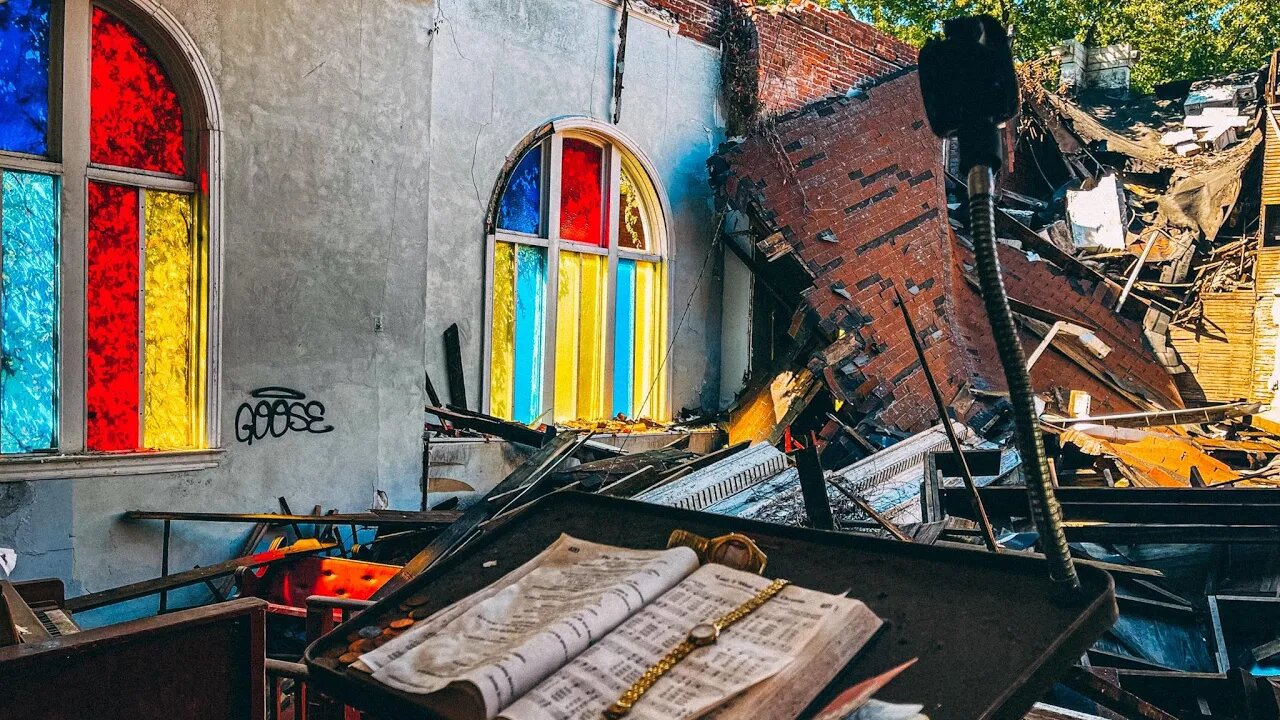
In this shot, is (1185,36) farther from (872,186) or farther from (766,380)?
(766,380)

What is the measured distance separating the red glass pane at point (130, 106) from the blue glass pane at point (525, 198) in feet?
9.89

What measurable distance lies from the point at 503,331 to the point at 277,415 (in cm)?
270

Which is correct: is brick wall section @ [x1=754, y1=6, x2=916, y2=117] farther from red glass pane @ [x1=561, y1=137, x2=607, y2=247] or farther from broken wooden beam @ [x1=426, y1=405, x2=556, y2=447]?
broken wooden beam @ [x1=426, y1=405, x2=556, y2=447]

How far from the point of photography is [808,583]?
1980mm

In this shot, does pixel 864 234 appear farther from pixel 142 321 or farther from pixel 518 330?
pixel 142 321

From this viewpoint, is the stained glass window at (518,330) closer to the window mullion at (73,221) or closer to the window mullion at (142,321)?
the window mullion at (142,321)

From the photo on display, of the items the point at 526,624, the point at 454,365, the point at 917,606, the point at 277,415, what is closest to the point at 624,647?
the point at 526,624

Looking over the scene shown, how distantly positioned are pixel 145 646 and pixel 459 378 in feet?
17.9

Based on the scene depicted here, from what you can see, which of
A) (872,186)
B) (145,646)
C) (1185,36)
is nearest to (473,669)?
(145,646)

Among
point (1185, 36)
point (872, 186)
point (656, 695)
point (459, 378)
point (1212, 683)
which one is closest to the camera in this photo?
point (656, 695)

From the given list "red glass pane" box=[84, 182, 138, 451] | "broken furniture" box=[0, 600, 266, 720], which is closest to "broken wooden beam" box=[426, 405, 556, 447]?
"red glass pane" box=[84, 182, 138, 451]

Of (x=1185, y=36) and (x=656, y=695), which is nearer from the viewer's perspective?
(x=656, y=695)

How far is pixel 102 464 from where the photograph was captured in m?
5.17

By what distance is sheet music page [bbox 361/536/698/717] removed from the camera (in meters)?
1.68
